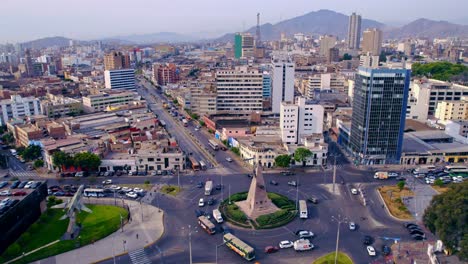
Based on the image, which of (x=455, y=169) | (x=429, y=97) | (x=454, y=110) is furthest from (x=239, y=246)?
(x=429, y=97)

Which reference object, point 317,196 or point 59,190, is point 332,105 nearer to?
point 317,196

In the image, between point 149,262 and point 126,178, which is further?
point 126,178

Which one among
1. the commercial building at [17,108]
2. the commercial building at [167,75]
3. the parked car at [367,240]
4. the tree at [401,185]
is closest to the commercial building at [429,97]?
the tree at [401,185]

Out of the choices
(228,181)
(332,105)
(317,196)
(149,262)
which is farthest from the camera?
(332,105)

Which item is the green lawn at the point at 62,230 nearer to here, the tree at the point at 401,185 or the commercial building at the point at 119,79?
the tree at the point at 401,185

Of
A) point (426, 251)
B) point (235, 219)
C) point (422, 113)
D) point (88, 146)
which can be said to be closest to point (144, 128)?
point (88, 146)

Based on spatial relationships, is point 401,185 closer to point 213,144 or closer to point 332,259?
point 332,259
